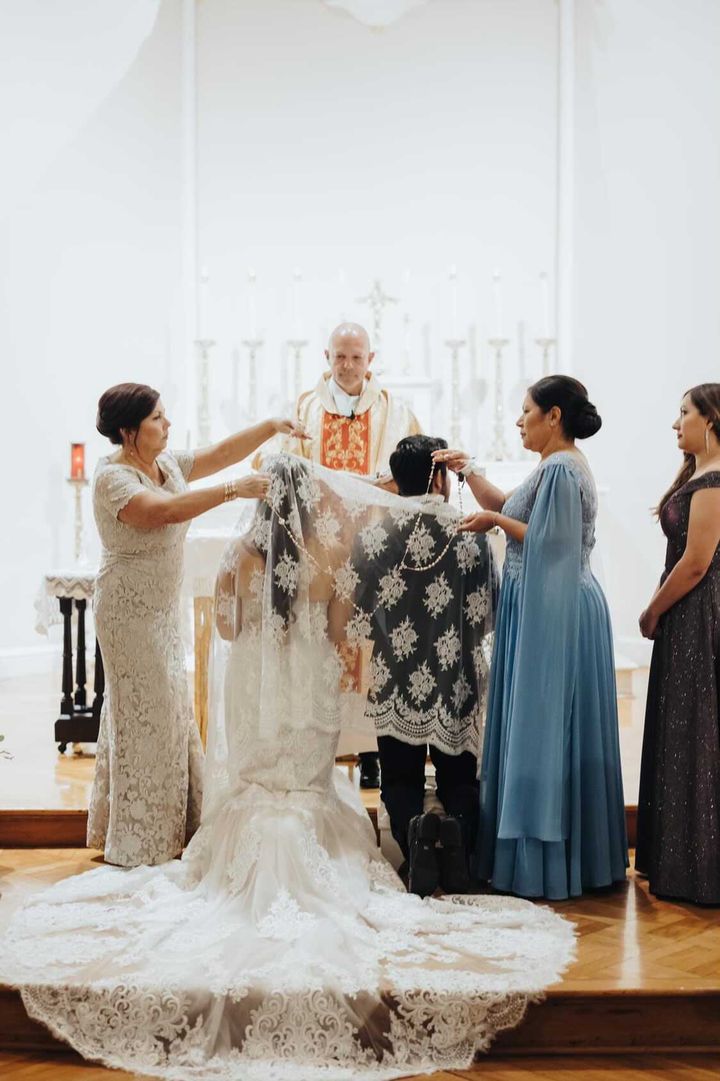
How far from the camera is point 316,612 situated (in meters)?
3.60

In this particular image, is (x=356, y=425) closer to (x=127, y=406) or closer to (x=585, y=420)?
(x=127, y=406)

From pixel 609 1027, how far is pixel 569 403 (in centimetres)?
171

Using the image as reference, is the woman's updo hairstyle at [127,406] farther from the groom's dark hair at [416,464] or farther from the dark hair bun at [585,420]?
the dark hair bun at [585,420]

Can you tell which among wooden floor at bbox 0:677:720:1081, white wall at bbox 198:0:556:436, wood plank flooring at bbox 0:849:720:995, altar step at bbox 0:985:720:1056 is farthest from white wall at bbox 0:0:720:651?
altar step at bbox 0:985:720:1056

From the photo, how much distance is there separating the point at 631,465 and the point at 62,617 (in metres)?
3.63

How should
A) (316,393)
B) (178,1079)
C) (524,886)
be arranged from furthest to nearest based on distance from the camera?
(316,393)
(524,886)
(178,1079)

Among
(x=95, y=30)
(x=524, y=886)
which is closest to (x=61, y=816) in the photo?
(x=524, y=886)

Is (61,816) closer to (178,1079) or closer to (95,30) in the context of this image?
(178,1079)

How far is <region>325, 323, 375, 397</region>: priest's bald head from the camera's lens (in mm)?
5184

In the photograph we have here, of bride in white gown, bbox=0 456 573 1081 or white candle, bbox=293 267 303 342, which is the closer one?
bride in white gown, bbox=0 456 573 1081

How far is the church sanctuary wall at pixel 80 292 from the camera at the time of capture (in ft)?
24.5

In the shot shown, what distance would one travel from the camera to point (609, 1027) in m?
2.96

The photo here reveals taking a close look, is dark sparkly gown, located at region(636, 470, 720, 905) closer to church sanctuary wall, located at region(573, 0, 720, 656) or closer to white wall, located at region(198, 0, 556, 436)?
church sanctuary wall, located at region(573, 0, 720, 656)

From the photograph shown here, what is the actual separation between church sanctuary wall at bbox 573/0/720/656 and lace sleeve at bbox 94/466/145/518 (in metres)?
4.13
